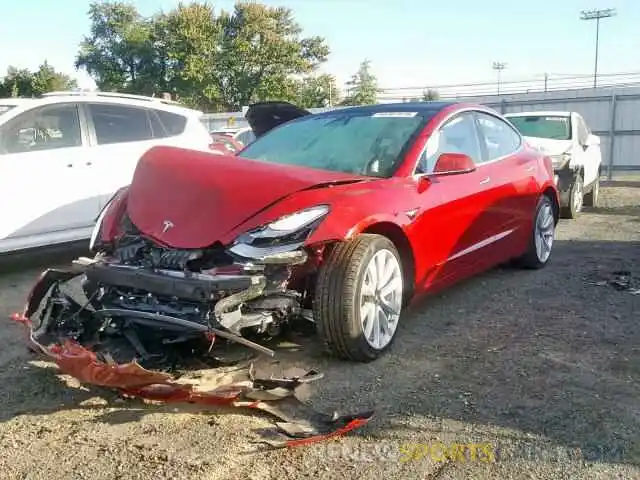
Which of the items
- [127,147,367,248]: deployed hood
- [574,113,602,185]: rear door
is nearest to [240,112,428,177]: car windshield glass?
[127,147,367,248]: deployed hood

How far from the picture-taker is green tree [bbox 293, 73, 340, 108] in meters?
53.0

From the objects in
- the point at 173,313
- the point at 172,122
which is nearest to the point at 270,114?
the point at 172,122

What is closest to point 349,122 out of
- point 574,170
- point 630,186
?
point 574,170

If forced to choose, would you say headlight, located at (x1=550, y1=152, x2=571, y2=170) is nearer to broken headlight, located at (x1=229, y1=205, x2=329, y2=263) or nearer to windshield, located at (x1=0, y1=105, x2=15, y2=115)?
broken headlight, located at (x1=229, y1=205, x2=329, y2=263)

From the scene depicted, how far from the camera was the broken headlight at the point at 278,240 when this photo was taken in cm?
327

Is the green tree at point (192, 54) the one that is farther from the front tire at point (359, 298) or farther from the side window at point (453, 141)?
the front tire at point (359, 298)

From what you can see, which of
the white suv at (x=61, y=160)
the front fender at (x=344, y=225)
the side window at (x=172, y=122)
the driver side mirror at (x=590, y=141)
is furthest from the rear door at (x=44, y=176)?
the driver side mirror at (x=590, y=141)

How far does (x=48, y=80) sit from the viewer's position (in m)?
48.3

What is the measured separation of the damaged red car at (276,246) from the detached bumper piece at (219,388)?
182 mm

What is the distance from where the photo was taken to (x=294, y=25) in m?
56.1

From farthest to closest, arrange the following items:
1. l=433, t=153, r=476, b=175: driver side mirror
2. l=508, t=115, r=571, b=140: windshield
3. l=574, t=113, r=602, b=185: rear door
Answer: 1. l=508, t=115, r=571, b=140: windshield
2. l=574, t=113, r=602, b=185: rear door
3. l=433, t=153, r=476, b=175: driver side mirror

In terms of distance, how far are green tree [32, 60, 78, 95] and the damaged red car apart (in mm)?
46139

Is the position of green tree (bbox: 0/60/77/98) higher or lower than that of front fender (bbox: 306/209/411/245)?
higher

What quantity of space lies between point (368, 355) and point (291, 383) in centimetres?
64
